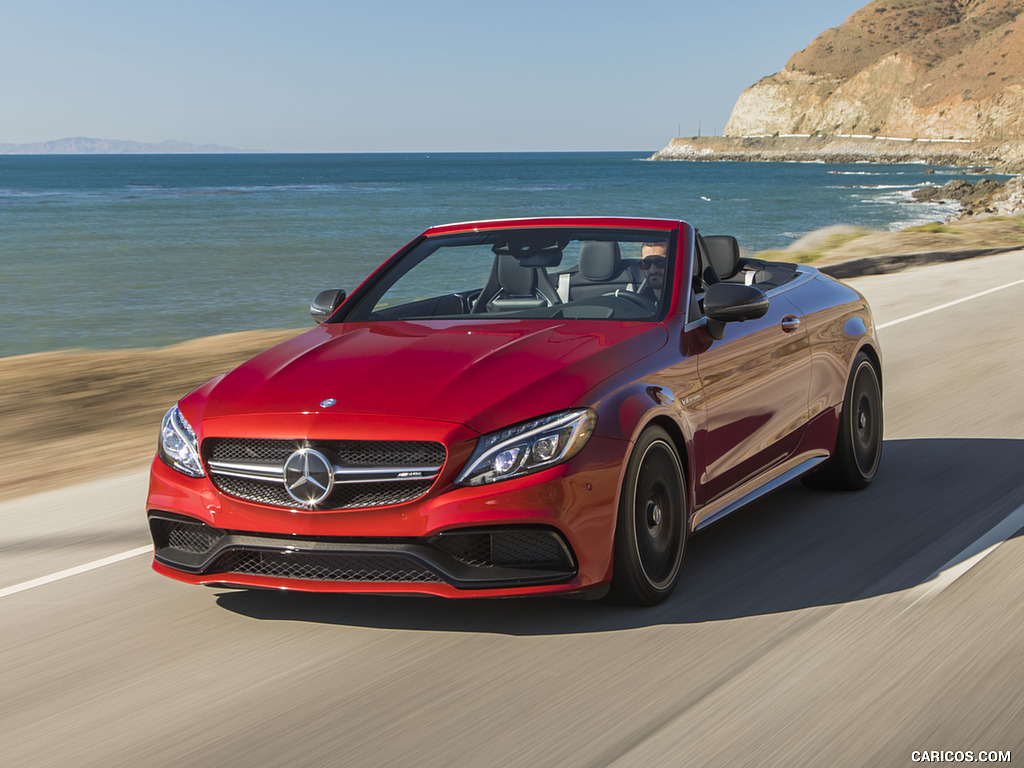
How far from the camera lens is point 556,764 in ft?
11.0

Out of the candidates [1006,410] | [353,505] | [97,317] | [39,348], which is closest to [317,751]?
[353,505]

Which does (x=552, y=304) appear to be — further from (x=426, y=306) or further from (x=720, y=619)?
(x=720, y=619)

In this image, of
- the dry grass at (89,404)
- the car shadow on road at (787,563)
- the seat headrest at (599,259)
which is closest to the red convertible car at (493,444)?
the seat headrest at (599,259)

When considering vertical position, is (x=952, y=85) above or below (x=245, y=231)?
above

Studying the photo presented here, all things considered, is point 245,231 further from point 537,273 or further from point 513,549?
point 513,549

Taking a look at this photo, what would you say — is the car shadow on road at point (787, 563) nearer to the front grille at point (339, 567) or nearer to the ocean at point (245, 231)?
the front grille at point (339, 567)

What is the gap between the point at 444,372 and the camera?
14.9 feet

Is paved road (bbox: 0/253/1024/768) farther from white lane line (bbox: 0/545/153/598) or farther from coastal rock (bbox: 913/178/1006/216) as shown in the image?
coastal rock (bbox: 913/178/1006/216)

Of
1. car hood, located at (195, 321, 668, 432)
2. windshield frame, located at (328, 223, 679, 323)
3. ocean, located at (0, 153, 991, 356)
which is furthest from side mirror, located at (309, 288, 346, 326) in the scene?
ocean, located at (0, 153, 991, 356)

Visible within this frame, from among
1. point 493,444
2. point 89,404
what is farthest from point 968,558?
point 89,404

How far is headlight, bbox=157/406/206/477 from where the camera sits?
4.54 m

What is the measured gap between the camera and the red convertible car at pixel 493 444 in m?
4.20

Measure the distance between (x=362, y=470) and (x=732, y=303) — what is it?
187cm

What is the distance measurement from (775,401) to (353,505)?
2.36 m
